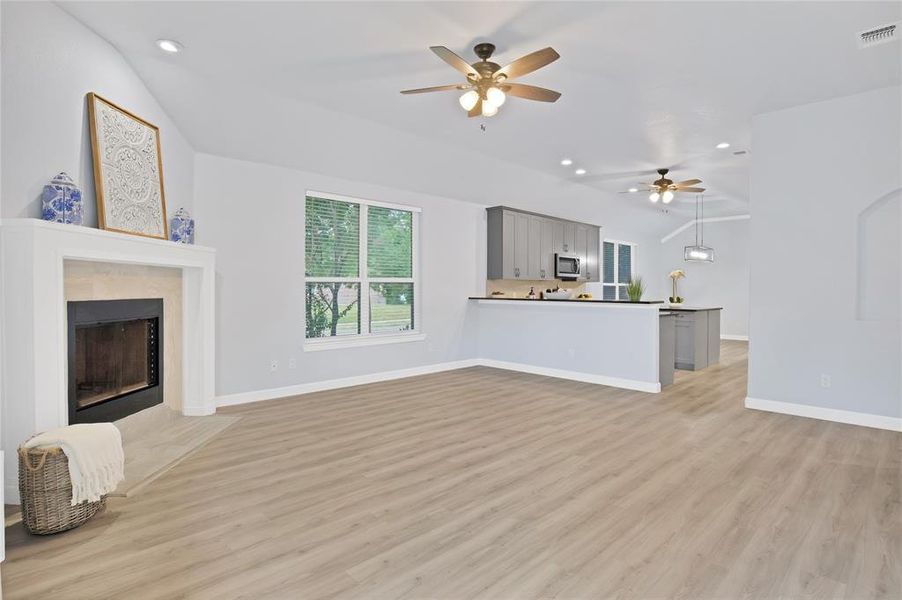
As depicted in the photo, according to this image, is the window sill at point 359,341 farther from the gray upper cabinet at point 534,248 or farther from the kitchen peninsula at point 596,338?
the gray upper cabinet at point 534,248

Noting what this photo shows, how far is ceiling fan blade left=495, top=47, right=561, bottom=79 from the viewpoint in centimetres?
296

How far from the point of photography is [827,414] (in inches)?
179

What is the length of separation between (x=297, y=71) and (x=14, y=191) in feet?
6.96

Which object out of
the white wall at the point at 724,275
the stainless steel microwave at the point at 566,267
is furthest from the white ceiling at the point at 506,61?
the white wall at the point at 724,275

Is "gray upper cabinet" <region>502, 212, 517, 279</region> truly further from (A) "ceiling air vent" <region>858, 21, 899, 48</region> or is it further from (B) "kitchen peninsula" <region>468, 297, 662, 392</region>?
(A) "ceiling air vent" <region>858, 21, 899, 48</region>

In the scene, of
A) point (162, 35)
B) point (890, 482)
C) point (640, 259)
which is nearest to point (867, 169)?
point (890, 482)

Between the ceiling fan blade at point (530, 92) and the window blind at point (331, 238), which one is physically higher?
the ceiling fan blade at point (530, 92)

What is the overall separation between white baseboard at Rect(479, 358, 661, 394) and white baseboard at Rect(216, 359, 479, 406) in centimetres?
53

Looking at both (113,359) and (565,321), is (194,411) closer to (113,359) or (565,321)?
(113,359)

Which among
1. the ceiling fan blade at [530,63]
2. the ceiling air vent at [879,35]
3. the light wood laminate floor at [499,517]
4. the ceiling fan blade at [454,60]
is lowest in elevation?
the light wood laminate floor at [499,517]

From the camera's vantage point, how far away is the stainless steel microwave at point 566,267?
8.79 meters

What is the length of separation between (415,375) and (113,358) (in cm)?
377

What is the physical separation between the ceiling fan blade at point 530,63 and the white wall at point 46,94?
9.33 feet

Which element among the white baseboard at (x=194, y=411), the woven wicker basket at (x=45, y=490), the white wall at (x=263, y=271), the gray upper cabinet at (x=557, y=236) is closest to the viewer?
the woven wicker basket at (x=45, y=490)
